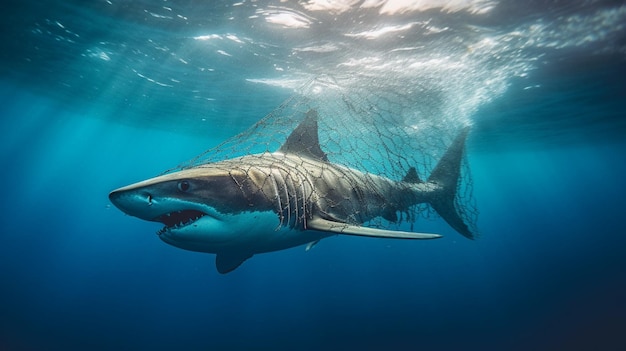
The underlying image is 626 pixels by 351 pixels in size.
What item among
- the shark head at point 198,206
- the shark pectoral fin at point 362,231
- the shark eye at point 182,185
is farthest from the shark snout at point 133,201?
the shark pectoral fin at point 362,231

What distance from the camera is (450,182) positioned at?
24.0 ft

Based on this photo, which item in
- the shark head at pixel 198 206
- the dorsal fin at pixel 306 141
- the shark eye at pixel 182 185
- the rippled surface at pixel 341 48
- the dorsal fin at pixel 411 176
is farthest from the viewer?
the rippled surface at pixel 341 48

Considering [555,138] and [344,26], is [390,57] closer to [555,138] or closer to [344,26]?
[344,26]

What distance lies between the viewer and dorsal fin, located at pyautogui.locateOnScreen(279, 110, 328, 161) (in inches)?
240

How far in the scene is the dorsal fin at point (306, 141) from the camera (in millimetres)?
6094

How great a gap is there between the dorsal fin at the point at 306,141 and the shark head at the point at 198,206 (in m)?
2.45

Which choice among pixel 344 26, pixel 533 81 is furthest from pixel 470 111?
pixel 344 26

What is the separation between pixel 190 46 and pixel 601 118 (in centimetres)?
2908

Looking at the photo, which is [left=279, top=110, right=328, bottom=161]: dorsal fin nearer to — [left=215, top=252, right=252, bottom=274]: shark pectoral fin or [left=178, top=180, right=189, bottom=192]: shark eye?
[left=215, top=252, right=252, bottom=274]: shark pectoral fin

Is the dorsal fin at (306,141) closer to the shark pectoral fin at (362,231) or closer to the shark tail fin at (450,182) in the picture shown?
the shark pectoral fin at (362,231)

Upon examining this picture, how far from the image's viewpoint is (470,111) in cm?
1839

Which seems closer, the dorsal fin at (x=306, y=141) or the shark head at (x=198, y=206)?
the shark head at (x=198, y=206)

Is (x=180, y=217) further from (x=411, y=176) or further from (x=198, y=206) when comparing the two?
(x=411, y=176)

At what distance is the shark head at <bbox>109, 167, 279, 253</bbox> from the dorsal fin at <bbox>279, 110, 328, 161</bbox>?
2.45 metres
